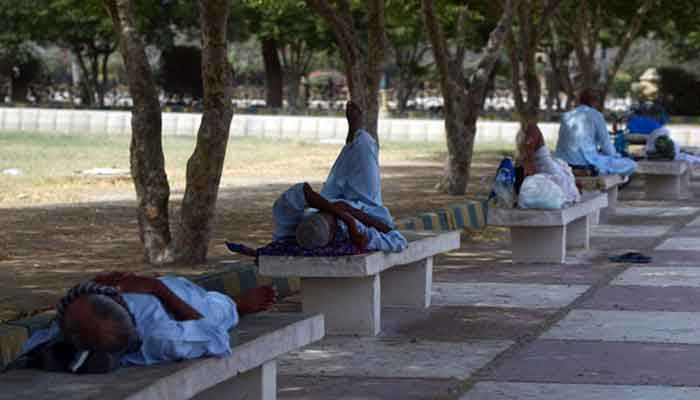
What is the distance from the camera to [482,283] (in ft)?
40.4

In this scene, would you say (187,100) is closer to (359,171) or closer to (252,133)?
(252,133)

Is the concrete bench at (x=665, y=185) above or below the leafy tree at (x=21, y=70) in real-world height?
below

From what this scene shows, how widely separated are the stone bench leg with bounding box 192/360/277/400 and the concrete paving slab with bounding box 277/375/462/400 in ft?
2.18

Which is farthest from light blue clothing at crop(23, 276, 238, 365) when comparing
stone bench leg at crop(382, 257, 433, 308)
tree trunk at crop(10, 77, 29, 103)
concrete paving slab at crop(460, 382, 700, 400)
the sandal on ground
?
tree trunk at crop(10, 77, 29, 103)

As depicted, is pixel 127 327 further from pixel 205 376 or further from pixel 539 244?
pixel 539 244

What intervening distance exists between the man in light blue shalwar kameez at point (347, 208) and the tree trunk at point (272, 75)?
4540 cm

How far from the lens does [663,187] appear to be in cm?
2158

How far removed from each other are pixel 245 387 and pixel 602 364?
8.23ft

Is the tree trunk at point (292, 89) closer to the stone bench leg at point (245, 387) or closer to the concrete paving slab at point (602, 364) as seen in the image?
the concrete paving slab at point (602, 364)

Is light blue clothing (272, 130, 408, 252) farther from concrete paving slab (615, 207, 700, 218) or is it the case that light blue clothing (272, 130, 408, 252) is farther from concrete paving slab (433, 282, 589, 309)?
concrete paving slab (615, 207, 700, 218)

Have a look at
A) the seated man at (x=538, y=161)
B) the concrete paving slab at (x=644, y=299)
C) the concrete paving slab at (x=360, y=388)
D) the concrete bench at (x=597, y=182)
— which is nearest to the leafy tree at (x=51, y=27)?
the concrete bench at (x=597, y=182)

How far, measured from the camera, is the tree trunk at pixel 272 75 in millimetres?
55875

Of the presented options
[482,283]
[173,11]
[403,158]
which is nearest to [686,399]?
[482,283]

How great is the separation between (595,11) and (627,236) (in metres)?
18.1
